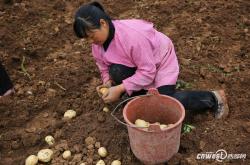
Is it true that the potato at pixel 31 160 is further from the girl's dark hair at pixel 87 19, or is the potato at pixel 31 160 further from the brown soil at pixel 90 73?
the girl's dark hair at pixel 87 19

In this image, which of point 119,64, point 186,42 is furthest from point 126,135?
point 186,42

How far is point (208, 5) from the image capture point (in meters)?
4.45

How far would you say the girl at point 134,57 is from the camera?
266 centimetres

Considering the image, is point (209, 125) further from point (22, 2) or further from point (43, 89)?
point (22, 2)

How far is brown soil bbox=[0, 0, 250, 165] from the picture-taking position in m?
2.85

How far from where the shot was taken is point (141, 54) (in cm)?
273

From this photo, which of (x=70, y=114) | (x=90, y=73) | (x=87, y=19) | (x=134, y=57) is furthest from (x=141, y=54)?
(x=90, y=73)

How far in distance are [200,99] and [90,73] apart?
3.68 ft

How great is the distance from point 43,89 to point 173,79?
1.21m

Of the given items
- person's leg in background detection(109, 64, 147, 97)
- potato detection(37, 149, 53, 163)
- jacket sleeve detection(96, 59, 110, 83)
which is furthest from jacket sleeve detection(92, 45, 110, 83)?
potato detection(37, 149, 53, 163)

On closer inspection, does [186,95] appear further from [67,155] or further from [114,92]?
[67,155]

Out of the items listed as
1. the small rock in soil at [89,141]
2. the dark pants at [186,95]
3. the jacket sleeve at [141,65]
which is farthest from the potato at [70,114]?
the jacket sleeve at [141,65]

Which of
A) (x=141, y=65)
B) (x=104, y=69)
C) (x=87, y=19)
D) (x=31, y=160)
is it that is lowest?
(x=31, y=160)

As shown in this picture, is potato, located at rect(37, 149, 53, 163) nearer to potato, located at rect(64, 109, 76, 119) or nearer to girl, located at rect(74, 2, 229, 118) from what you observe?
potato, located at rect(64, 109, 76, 119)
